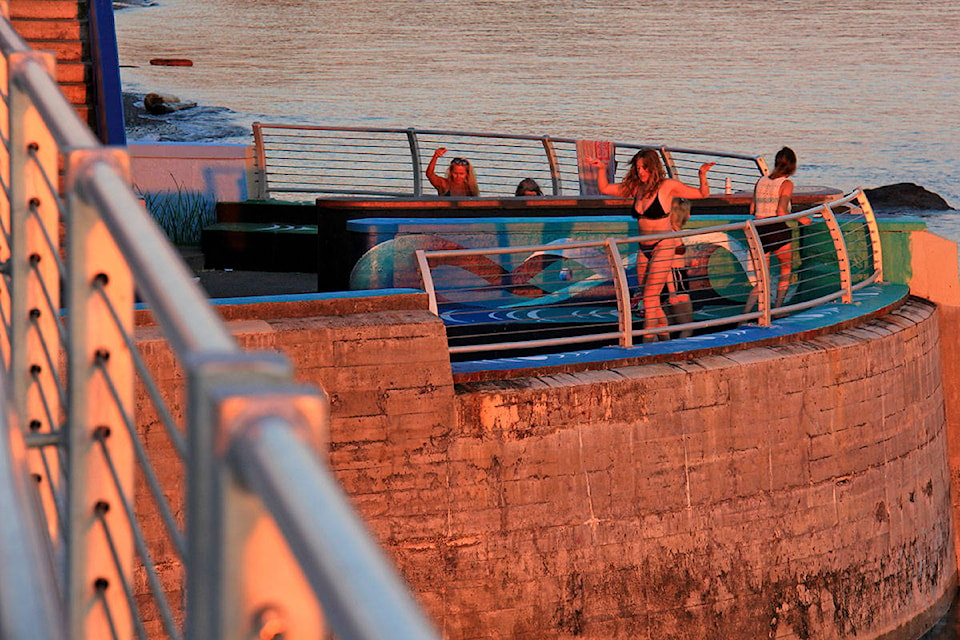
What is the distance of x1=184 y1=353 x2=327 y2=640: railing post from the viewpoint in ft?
3.77

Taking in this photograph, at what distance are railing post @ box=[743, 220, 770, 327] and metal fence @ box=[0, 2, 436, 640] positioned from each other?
26.1 feet

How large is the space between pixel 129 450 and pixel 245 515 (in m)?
1.01

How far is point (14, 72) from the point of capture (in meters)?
2.95

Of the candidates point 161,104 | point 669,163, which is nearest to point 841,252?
point 669,163

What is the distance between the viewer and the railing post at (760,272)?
10.6 meters

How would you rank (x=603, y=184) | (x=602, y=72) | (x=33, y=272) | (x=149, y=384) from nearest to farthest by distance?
1. (x=149, y=384)
2. (x=33, y=272)
3. (x=603, y=184)
4. (x=602, y=72)

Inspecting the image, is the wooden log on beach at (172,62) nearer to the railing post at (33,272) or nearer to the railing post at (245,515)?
the railing post at (33,272)

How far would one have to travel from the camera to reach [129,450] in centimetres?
215

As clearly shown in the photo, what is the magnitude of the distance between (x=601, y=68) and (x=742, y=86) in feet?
27.6

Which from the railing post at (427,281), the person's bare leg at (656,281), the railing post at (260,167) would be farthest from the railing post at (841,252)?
the railing post at (260,167)

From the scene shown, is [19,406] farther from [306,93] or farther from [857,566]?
[306,93]

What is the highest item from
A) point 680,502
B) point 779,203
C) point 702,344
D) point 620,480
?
point 779,203

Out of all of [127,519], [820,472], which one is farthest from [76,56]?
[127,519]

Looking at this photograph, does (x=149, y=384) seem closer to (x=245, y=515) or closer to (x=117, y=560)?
(x=117, y=560)
